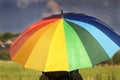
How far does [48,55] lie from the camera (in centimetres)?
798

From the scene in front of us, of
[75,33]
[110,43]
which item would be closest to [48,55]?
[75,33]

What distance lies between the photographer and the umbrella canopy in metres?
7.89

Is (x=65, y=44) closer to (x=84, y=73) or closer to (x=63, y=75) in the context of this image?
(x=63, y=75)

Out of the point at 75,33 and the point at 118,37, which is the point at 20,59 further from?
the point at 118,37

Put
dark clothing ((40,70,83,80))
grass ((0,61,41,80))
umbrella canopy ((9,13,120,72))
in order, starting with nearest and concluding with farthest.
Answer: umbrella canopy ((9,13,120,72)) < dark clothing ((40,70,83,80)) < grass ((0,61,41,80))

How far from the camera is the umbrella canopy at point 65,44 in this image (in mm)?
7887

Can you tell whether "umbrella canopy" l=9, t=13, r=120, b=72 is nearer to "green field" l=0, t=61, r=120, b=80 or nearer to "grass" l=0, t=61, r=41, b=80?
"green field" l=0, t=61, r=120, b=80

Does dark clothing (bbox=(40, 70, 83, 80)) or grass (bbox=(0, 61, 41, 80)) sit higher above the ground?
dark clothing (bbox=(40, 70, 83, 80))

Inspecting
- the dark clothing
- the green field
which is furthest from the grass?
the dark clothing

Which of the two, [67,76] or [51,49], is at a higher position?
[51,49]

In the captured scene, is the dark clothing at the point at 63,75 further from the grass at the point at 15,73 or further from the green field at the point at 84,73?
the grass at the point at 15,73

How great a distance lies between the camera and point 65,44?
313 inches

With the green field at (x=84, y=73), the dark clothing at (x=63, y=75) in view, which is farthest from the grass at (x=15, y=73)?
the dark clothing at (x=63, y=75)

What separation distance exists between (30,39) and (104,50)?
4.52ft
